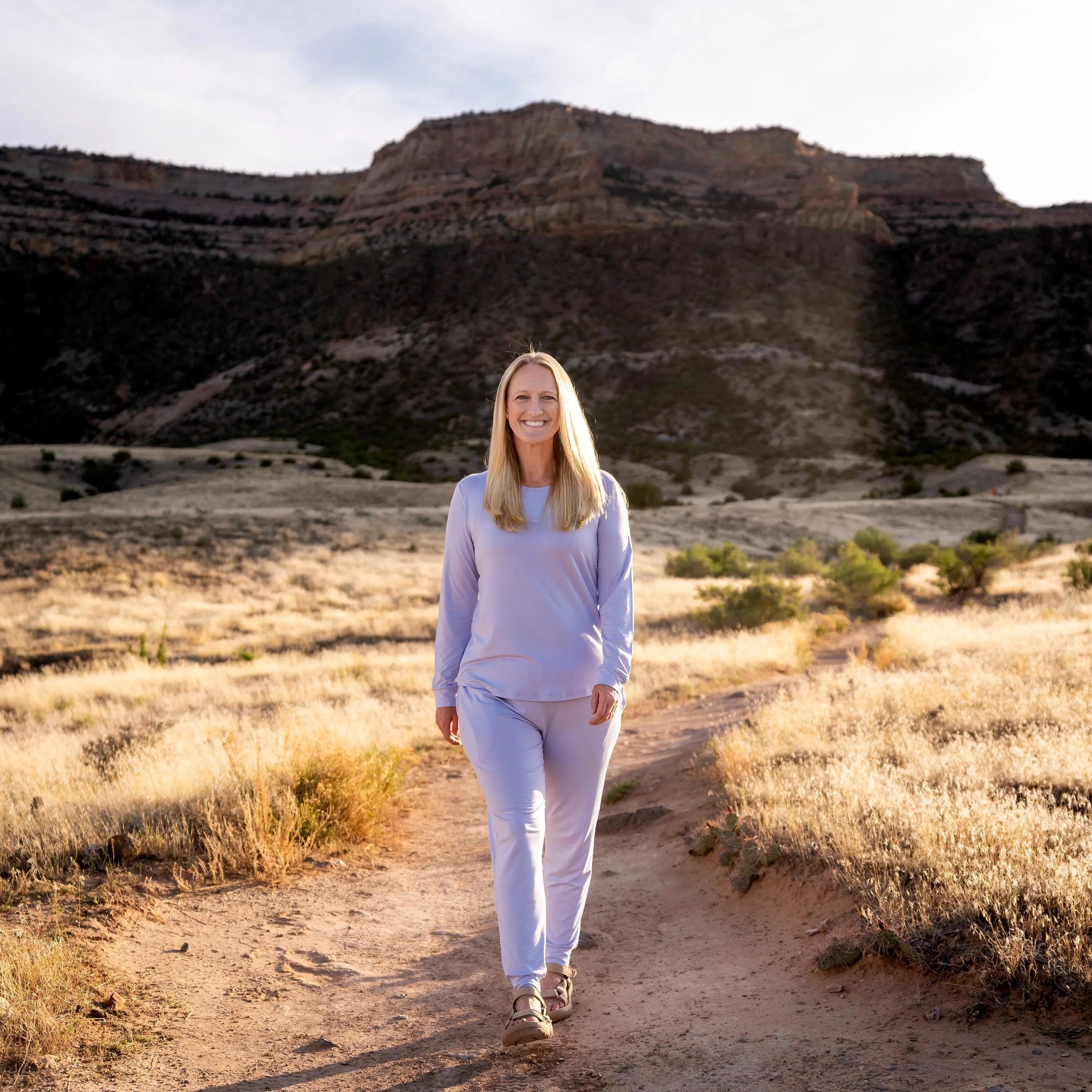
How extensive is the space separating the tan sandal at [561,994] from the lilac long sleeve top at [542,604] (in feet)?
3.58

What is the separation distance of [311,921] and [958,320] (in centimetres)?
7349

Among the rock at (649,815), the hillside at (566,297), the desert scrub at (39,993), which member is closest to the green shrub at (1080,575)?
the rock at (649,815)

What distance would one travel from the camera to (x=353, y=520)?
101ft

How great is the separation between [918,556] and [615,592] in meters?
26.6

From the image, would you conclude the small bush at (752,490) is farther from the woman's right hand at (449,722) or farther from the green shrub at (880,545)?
the woman's right hand at (449,722)

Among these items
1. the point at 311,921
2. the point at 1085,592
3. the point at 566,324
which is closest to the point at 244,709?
the point at 311,921

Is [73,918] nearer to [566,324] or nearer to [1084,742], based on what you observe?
[1084,742]

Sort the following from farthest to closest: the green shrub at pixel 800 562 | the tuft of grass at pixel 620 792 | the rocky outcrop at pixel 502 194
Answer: the rocky outcrop at pixel 502 194 < the green shrub at pixel 800 562 < the tuft of grass at pixel 620 792

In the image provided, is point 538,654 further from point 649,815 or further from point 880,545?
point 880,545

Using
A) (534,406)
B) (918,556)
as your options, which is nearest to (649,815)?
(534,406)

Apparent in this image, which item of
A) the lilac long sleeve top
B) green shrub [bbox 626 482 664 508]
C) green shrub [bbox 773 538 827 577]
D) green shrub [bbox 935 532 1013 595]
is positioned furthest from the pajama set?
green shrub [bbox 626 482 664 508]

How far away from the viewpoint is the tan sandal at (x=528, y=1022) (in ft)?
10.0

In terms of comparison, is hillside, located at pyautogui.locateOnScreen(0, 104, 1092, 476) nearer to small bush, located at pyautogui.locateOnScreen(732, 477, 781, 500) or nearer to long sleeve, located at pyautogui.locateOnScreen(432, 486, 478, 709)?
small bush, located at pyautogui.locateOnScreen(732, 477, 781, 500)

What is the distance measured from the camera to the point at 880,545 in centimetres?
2773
